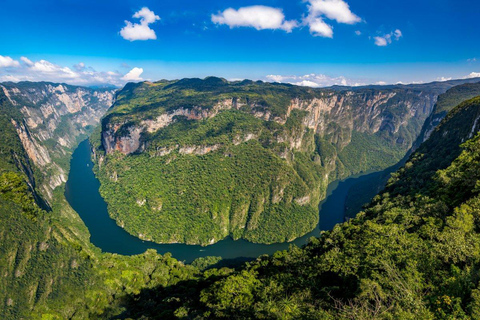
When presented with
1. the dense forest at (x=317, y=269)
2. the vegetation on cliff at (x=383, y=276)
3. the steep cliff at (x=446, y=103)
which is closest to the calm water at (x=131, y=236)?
the dense forest at (x=317, y=269)

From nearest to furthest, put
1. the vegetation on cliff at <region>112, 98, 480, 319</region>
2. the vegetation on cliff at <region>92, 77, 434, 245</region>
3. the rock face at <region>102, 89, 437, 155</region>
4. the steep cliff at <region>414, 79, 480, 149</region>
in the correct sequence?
the vegetation on cliff at <region>112, 98, 480, 319</region> < the vegetation on cliff at <region>92, 77, 434, 245</region> < the steep cliff at <region>414, 79, 480, 149</region> < the rock face at <region>102, 89, 437, 155</region>

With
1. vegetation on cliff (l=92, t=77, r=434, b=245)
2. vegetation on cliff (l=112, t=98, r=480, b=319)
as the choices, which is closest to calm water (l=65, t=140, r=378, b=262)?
vegetation on cliff (l=92, t=77, r=434, b=245)

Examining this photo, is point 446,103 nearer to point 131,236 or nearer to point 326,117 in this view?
point 326,117

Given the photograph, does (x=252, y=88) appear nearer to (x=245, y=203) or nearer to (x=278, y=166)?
(x=278, y=166)

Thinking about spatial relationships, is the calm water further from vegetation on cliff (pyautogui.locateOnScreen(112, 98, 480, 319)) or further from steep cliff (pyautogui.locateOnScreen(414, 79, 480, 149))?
steep cliff (pyautogui.locateOnScreen(414, 79, 480, 149))

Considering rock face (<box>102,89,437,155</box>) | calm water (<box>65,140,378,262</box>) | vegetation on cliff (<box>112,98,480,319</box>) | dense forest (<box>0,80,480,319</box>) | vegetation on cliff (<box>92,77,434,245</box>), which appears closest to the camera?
vegetation on cliff (<box>112,98,480,319</box>)

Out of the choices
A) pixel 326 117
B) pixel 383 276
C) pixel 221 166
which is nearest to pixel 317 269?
pixel 383 276
